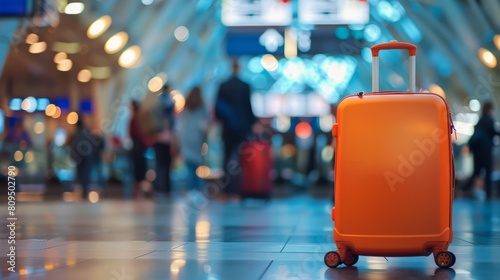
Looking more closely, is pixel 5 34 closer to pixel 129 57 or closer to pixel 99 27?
pixel 99 27

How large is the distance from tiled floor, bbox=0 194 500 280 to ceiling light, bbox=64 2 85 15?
49.0 feet

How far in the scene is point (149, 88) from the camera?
4184 centimetres

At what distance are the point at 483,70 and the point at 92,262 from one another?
25.0m

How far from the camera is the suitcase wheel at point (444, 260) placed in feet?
16.0

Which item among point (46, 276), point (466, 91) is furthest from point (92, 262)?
point (466, 91)

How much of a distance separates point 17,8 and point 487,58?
18087mm

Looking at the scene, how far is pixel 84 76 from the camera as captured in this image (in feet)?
109

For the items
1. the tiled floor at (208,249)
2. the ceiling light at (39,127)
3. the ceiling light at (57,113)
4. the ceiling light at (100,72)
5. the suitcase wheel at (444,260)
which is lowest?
the tiled floor at (208,249)

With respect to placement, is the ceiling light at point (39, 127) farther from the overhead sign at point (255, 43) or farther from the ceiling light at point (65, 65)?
the overhead sign at point (255, 43)

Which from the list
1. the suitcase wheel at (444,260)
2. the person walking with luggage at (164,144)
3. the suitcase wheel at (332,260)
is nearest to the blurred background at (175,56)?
the person walking with luggage at (164,144)

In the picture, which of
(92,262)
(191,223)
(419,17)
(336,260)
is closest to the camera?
(336,260)

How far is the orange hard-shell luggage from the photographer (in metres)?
4.97

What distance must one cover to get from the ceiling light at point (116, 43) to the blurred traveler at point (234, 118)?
55.7ft

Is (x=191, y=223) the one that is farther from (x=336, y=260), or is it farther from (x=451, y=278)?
(x=451, y=278)
